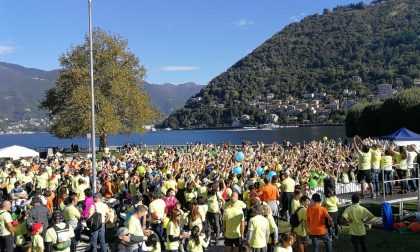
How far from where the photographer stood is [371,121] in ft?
202

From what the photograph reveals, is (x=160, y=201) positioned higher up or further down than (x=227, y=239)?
higher up

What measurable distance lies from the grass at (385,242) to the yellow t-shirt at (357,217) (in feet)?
5.35

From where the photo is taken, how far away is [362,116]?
206ft

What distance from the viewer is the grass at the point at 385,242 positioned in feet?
34.7

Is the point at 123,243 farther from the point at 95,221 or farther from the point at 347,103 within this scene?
the point at 347,103

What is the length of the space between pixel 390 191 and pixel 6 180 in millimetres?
13880

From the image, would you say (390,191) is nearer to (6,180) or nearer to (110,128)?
(6,180)

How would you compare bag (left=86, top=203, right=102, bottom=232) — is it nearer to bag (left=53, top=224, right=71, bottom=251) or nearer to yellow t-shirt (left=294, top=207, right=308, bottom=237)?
bag (left=53, top=224, right=71, bottom=251)

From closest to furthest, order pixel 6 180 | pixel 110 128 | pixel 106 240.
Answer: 1. pixel 106 240
2. pixel 6 180
3. pixel 110 128

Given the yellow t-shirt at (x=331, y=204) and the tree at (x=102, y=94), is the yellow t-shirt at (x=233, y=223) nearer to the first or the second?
Result: the yellow t-shirt at (x=331, y=204)

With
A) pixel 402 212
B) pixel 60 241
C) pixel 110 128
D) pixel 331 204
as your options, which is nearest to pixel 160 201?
pixel 60 241

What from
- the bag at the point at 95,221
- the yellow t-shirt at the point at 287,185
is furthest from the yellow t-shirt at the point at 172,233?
the yellow t-shirt at the point at 287,185

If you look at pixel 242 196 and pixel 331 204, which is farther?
pixel 242 196

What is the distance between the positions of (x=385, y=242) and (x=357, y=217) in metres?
2.58
